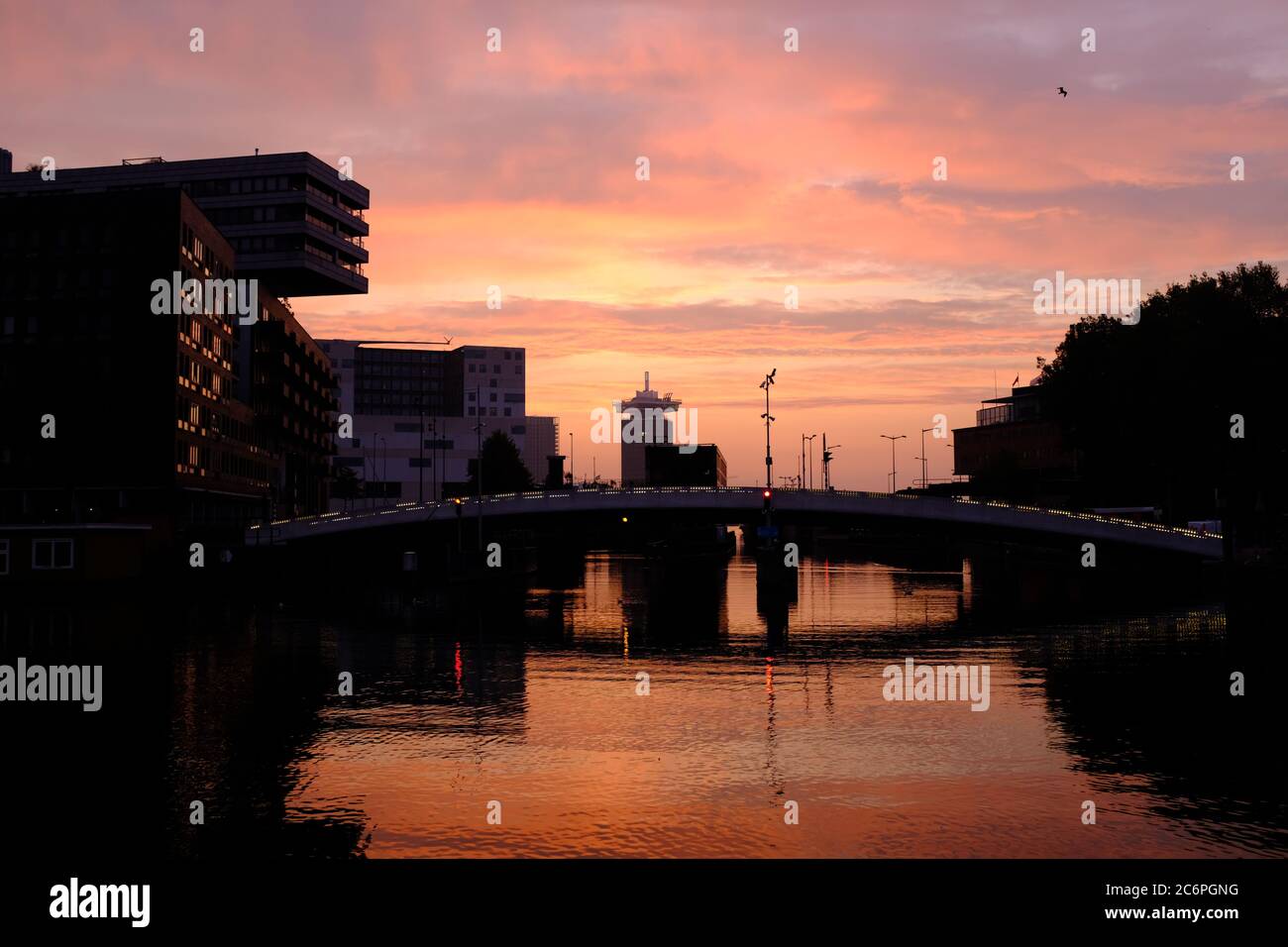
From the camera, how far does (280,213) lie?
14812cm

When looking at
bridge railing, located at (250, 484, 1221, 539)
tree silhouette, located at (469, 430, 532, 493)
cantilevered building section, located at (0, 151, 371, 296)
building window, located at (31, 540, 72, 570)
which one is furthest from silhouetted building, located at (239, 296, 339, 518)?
building window, located at (31, 540, 72, 570)

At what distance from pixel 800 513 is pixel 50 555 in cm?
5498

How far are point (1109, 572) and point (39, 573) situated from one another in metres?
87.1

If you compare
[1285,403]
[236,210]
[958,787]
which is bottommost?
[958,787]

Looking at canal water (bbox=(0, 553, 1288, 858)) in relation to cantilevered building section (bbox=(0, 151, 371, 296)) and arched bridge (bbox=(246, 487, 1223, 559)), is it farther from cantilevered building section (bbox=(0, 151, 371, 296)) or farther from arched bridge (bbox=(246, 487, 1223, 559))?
cantilevered building section (bbox=(0, 151, 371, 296))

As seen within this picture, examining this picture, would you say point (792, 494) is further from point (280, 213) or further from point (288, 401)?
point (280, 213)

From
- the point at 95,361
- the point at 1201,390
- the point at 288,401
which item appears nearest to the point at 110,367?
the point at 95,361

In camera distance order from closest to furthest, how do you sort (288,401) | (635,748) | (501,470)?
(635,748) → (288,401) → (501,470)

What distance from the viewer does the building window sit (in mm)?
76562

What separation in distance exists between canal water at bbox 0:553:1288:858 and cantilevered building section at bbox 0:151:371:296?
326 feet

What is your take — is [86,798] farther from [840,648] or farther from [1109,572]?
[1109,572]

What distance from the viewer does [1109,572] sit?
11056cm

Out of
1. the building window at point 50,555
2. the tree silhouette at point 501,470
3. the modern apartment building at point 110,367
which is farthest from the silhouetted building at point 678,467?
the building window at point 50,555
